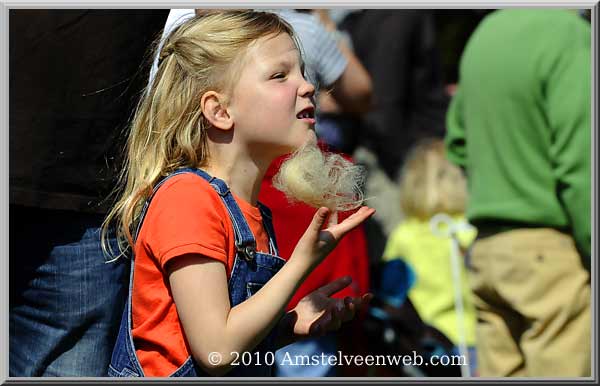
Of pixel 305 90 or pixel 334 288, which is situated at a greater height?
pixel 305 90

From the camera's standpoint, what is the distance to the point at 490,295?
134 inches

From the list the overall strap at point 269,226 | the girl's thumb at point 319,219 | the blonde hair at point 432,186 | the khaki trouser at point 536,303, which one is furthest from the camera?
the blonde hair at point 432,186

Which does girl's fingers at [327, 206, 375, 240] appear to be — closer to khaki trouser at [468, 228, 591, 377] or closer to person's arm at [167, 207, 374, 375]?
person's arm at [167, 207, 374, 375]

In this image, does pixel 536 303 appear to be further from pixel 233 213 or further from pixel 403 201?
pixel 403 201

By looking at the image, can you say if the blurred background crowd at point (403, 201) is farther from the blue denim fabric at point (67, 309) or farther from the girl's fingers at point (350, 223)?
the girl's fingers at point (350, 223)

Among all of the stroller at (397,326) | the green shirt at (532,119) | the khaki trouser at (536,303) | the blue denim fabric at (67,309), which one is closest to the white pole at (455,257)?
the stroller at (397,326)

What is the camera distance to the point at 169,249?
2.06 m

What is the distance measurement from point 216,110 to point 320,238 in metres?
0.37

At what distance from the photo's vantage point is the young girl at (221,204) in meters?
2.06

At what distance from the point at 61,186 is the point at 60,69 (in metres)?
0.25

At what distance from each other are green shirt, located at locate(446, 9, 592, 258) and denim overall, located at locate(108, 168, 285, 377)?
3.94 feet

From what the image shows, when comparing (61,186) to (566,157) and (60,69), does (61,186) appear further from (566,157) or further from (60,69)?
(566,157)

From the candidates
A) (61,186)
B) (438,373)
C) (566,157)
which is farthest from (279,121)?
(566,157)

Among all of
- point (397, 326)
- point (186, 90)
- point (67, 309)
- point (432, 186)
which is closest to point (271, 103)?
point (186, 90)
